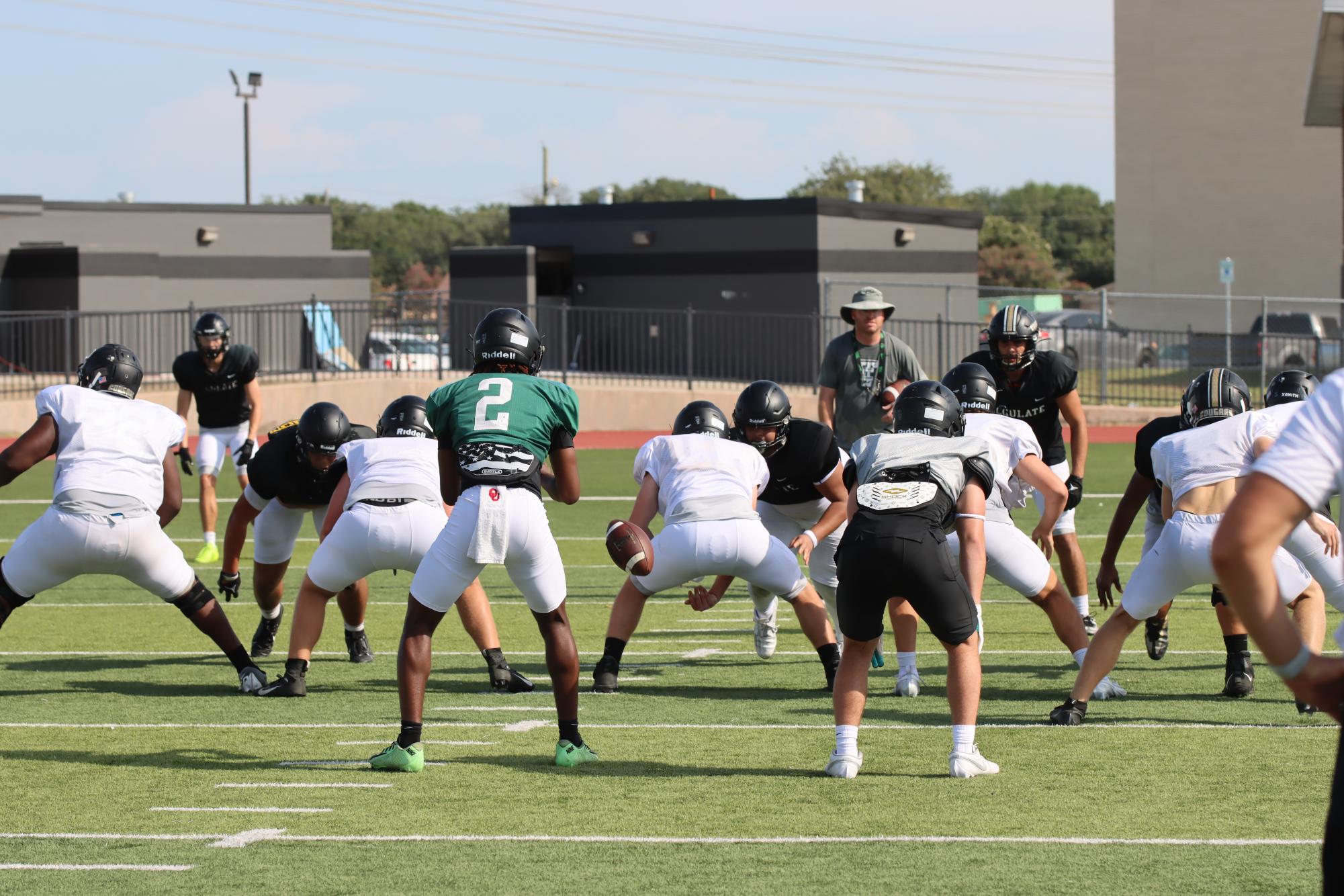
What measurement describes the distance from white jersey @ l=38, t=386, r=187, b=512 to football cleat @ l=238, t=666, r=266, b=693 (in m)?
1.00

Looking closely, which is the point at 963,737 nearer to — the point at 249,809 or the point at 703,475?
the point at 703,475

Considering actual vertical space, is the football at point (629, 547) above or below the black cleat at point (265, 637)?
above

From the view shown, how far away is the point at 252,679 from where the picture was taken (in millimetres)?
8234

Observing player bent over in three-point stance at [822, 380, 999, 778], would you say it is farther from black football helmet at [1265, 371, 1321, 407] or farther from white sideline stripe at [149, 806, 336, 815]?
black football helmet at [1265, 371, 1321, 407]

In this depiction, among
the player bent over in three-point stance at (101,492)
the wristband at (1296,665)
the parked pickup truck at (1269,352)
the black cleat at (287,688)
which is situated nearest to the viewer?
the wristband at (1296,665)

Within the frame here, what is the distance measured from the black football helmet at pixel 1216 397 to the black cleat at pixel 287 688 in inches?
173

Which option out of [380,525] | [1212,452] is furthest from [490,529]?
[1212,452]

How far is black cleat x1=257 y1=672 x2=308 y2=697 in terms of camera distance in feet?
26.7

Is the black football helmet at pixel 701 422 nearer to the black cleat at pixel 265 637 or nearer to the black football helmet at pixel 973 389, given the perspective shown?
the black football helmet at pixel 973 389

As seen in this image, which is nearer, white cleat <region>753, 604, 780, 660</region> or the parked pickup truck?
white cleat <region>753, 604, 780, 660</region>

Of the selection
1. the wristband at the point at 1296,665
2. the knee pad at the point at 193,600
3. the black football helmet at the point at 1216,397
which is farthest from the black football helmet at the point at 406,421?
the wristband at the point at 1296,665

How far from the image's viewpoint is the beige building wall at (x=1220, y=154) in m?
52.3

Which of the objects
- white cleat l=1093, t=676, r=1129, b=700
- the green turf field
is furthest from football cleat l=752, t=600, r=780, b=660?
white cleat l=1093, t=676, r=1129, b=700

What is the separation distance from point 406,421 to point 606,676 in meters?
1.61
